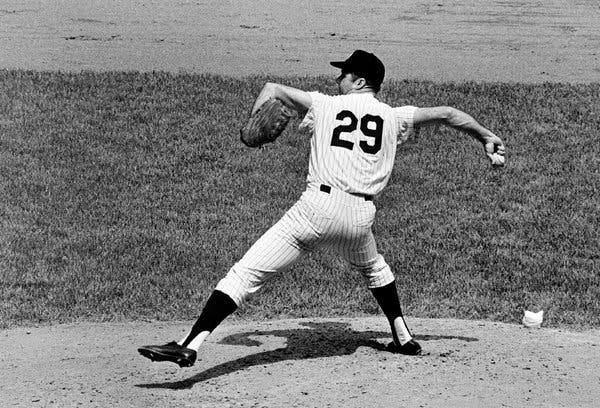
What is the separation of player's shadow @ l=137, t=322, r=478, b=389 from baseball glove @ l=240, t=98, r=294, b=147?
1297mm

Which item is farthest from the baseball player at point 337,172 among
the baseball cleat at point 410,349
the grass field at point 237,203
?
the grass field at point 237,203

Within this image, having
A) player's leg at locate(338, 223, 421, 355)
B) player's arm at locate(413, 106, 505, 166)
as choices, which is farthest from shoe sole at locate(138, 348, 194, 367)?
player's arm at locate(413, 106, 505, 166)

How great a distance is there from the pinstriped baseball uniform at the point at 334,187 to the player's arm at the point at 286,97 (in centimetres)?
5

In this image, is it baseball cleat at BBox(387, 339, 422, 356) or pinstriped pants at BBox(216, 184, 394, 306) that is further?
baseball cleat at BBox(387, 339, 422, 356)

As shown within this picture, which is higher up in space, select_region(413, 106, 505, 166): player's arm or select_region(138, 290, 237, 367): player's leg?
select_region(413, 106, 505, 166): player's arm

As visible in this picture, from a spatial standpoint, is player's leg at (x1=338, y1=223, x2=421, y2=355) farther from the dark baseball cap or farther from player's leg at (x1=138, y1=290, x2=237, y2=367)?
the dark baseball cap

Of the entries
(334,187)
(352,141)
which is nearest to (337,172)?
(334,187)

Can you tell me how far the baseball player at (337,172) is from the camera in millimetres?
6000

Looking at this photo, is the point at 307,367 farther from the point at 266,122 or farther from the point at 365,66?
the point at 365,66

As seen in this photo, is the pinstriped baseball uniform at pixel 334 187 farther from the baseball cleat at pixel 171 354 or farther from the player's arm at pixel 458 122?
the baseball cleat at pixel 171 354

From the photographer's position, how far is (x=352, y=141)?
19.9 ft

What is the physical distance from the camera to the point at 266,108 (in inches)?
235

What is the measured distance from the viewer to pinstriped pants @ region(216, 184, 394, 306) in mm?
6000

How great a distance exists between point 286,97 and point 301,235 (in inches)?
29.6
